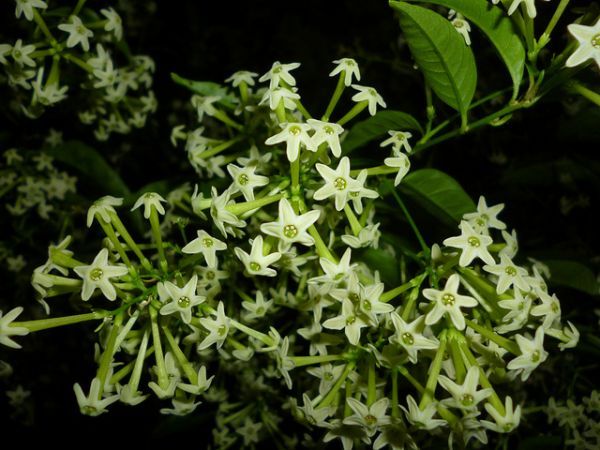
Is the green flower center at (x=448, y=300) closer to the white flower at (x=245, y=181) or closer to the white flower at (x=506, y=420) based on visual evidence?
the white flower at (x=506, y=420)

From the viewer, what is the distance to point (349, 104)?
302 centimetres

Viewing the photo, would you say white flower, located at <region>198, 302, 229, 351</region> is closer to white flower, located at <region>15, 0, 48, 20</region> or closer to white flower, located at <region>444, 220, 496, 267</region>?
white flower, located at <region>444, 220, 496, 267</region>

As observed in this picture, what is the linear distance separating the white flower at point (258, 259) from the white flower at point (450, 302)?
1.14 feet

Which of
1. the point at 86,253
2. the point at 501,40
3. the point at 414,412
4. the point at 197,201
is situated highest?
the point at 501,40

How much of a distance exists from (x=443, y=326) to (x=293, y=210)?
468 mm

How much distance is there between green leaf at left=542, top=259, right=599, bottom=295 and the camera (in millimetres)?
1804

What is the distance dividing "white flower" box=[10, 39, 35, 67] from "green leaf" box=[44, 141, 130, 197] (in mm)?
483

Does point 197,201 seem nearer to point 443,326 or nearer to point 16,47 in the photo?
point 443,326

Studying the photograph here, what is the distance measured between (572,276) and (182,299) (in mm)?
1248

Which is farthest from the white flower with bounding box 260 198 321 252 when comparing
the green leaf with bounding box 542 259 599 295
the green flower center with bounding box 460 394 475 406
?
the green leaf with bounding box 542 259 599 295

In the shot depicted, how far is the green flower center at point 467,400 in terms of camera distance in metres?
1.24

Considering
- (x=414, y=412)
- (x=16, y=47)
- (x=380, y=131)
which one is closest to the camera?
(x=414, y=412)

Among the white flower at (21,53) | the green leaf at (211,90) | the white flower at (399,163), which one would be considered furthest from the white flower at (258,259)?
the white flower at (21,53)

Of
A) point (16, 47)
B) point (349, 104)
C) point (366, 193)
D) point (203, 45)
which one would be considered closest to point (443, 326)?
point (366, 193)
